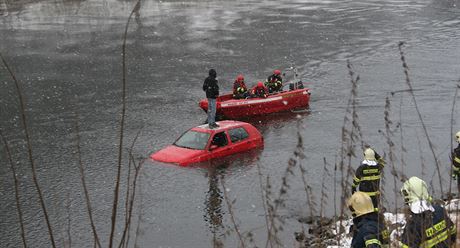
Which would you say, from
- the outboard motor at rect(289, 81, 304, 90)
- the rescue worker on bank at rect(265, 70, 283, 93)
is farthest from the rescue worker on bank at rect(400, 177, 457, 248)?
the outboard motor at rect(289, 81, 304, 90)

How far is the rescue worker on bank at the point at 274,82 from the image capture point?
2358 centimetres

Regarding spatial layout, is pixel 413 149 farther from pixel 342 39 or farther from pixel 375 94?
pixel 342 39

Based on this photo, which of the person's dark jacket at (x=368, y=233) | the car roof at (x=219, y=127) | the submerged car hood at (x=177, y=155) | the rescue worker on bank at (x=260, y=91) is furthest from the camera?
the rescue worker on bank at (x=260, y=91)

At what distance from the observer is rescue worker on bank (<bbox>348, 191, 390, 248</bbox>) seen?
19.6ft

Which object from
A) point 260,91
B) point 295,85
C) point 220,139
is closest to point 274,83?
point 260,91

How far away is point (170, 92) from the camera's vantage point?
26641 millimetres

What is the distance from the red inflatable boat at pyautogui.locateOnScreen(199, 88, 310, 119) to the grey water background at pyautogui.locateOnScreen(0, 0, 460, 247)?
1.43 ft

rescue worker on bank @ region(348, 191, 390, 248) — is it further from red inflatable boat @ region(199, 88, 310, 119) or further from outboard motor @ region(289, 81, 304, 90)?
outboard motor @ region(289, 81, 304, 90)

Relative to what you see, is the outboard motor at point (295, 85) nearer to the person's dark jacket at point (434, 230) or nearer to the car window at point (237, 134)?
the car window at point (237, 134)

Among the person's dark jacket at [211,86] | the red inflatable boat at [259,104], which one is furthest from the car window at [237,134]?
the red inflatable boat at [259,104]

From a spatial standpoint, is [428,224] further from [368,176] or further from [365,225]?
[368,176]

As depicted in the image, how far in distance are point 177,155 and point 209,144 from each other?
0.94 m

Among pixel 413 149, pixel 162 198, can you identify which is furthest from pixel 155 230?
pixel 413 149

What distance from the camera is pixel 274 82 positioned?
2369cm
